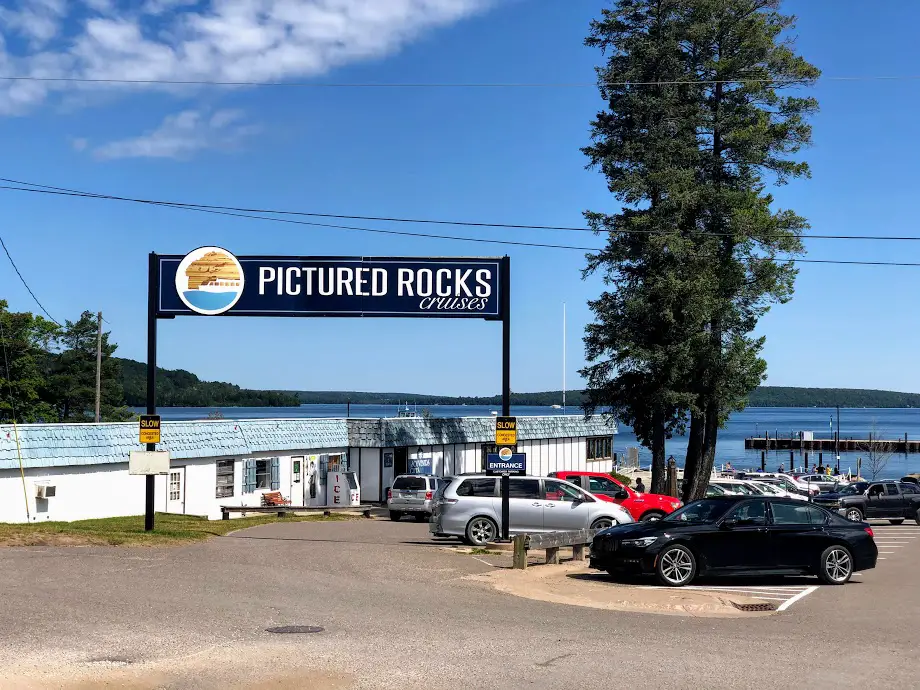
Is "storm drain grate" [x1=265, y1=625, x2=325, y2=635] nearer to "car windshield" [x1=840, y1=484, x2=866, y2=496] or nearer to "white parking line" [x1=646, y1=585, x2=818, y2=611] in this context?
"white parking line" [x1=646, y1=585, x2=818, y2=611]

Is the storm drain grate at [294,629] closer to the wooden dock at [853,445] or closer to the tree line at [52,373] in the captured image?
the tree line at [52,373]

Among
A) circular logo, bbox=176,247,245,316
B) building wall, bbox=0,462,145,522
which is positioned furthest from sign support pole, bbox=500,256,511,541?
building wall, bbox=0,462,145,522

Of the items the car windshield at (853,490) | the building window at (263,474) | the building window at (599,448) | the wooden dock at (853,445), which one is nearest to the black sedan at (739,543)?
the car windshield at (853,490)

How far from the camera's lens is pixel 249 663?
10.2m

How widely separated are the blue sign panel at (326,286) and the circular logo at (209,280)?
3 cm

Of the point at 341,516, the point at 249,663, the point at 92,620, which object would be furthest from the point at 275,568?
the point at 341,516

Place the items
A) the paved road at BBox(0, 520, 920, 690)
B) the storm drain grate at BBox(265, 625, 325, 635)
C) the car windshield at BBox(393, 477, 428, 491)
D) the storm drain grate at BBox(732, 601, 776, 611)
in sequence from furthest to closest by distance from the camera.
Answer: the car windshield at BBox(393, 477, 428, 491) → the storm drain grate at BBox(732, 601, 776, 611) → the storm drain grate at BBox(265, 625, 325, 635) → the paved road at BBox(0, 520, 920, 690)

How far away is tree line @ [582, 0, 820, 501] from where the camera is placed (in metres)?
41.4

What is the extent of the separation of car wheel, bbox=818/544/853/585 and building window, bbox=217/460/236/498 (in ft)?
79.0

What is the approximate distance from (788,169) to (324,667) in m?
38.4

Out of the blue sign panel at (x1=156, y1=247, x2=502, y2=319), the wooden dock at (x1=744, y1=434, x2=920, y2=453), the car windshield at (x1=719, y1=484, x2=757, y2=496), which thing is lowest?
the wooden dock at (x1=744, y1=434, x2=920, y2=453)

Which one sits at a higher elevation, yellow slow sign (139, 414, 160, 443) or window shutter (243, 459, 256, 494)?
yellow slow sign (139, 414, 160, 443)

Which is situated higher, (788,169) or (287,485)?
(788,169)

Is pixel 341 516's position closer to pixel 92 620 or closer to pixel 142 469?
pixel 142 469
